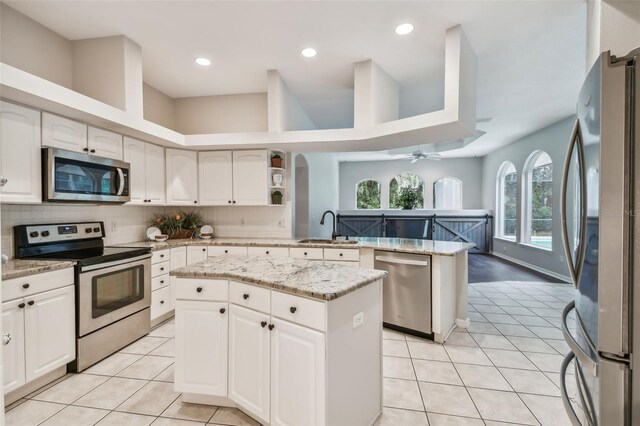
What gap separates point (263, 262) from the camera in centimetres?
225

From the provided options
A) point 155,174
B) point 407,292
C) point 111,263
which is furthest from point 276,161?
point 407,292

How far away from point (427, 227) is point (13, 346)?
8837 mm

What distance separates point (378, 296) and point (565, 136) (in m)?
5.69

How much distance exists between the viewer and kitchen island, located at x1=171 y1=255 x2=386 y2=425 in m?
1.50

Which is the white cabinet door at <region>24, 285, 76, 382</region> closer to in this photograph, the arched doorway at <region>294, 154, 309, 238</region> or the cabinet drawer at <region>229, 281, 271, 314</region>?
the cabinet drawer at <region>229, 281, 271, 314</region>

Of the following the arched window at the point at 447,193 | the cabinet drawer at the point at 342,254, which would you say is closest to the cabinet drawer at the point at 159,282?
the cabinet drawer at the point at 342,254

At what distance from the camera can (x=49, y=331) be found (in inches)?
88.6

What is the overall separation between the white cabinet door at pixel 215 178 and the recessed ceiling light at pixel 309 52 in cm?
172

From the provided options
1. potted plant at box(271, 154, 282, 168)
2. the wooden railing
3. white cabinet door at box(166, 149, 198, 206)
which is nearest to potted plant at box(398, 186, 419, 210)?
the wooden railing

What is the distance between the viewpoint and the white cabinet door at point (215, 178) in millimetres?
4230

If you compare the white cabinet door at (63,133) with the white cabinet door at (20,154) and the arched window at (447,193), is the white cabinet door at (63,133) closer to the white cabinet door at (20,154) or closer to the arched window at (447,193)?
the white cabinet door at (20,154)

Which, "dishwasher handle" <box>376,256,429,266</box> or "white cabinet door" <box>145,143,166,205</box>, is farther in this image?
"white cabinet door" <box>145,143,166,205</box>

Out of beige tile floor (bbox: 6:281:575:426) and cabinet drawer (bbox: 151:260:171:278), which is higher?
cabinet drawer (bbox: 151:260:171:278)

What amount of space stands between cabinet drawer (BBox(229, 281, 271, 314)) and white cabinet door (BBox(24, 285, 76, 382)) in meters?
1.50
